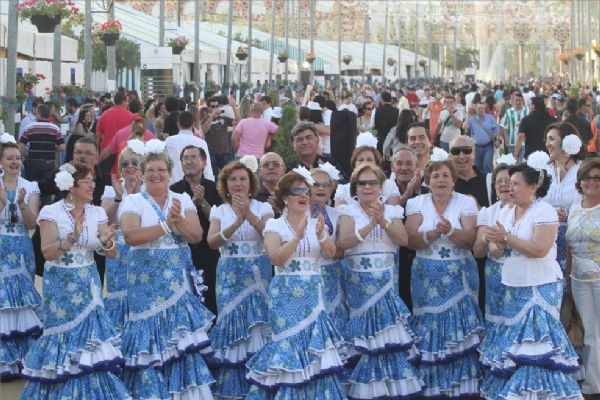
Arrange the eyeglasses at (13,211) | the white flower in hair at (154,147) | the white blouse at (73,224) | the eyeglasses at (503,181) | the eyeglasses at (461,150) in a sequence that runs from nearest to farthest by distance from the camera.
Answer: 1. the white blouse at (73,224)
2. the white flower in hair at (154,147)
3. the eyeglasses at (503,181)
4. the eyeglasses at (13,211)
5. the eyeglasses at (461,150)

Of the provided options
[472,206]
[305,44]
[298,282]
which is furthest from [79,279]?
[305,44]

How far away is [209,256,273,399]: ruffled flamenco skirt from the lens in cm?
953

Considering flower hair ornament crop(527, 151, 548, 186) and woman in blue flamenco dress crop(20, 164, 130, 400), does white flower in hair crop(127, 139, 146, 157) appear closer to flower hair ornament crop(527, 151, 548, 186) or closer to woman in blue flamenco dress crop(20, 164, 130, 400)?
woman in blue flamenco dress crop(20, 164, 130, 400)

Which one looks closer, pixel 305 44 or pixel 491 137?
pixel 491 137

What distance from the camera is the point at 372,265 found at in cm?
954

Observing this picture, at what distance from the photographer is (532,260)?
910cm

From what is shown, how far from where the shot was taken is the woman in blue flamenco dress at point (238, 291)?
9516 mm

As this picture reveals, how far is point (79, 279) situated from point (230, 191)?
3.95ft

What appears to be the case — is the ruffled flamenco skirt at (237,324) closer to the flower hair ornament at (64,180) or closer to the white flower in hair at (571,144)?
the flower hair ornament at (64,180)

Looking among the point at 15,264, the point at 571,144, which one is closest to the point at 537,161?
the point at 571,144

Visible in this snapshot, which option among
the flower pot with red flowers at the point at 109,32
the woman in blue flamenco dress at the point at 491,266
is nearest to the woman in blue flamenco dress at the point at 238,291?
the woman in blue flamenco dress at the point at 491,266

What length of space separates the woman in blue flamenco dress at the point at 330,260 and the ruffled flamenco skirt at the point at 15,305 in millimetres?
2356

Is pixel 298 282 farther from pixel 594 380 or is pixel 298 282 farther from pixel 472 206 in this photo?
pixel 594 380

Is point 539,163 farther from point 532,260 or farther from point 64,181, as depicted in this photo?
point 64,181
